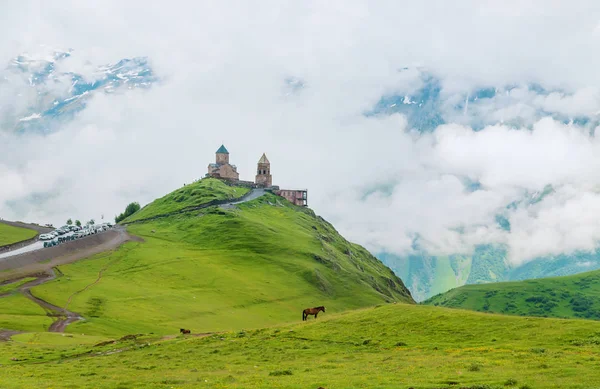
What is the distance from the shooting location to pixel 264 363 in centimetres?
5297

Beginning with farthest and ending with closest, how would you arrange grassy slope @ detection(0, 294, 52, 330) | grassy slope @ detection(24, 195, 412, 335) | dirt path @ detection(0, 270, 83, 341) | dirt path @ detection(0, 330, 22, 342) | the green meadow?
grassy slope @ detection(24, 195, 412, 335)
grassy slope @ detection(0, 294, 52, 330)
dirt path @ detection(0, 270, 83, 341)
dirt path @ detection(0, 330, 22, 342)
the green meadow

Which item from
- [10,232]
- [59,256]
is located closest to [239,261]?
[59,256]

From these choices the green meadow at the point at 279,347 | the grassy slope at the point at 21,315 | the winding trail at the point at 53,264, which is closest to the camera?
the green meadow at the point at 279,347

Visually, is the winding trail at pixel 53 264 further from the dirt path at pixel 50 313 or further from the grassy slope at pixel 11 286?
the grassy slope at pixel 11 286

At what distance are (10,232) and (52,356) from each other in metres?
152

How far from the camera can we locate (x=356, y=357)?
52.7 metres

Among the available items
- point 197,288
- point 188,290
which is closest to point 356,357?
point 188,290

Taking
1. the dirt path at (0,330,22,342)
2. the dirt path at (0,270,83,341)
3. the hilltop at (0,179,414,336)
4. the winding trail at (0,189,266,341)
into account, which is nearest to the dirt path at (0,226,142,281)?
the winding trail at (0,189,266,341)

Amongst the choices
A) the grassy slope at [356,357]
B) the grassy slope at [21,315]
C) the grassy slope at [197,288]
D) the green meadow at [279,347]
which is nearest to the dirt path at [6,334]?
the green meadow at [279,347]

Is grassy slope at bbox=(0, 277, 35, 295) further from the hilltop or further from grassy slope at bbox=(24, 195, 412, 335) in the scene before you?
grassy slope at bbox=(24, 195, 412, 335)

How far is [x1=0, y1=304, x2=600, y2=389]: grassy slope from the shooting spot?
39.8 meters

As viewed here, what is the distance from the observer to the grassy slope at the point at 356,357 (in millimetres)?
39844

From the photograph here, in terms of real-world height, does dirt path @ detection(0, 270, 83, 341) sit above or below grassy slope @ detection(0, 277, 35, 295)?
below

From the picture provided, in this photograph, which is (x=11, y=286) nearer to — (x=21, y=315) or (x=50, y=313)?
(x=50, y=313)
